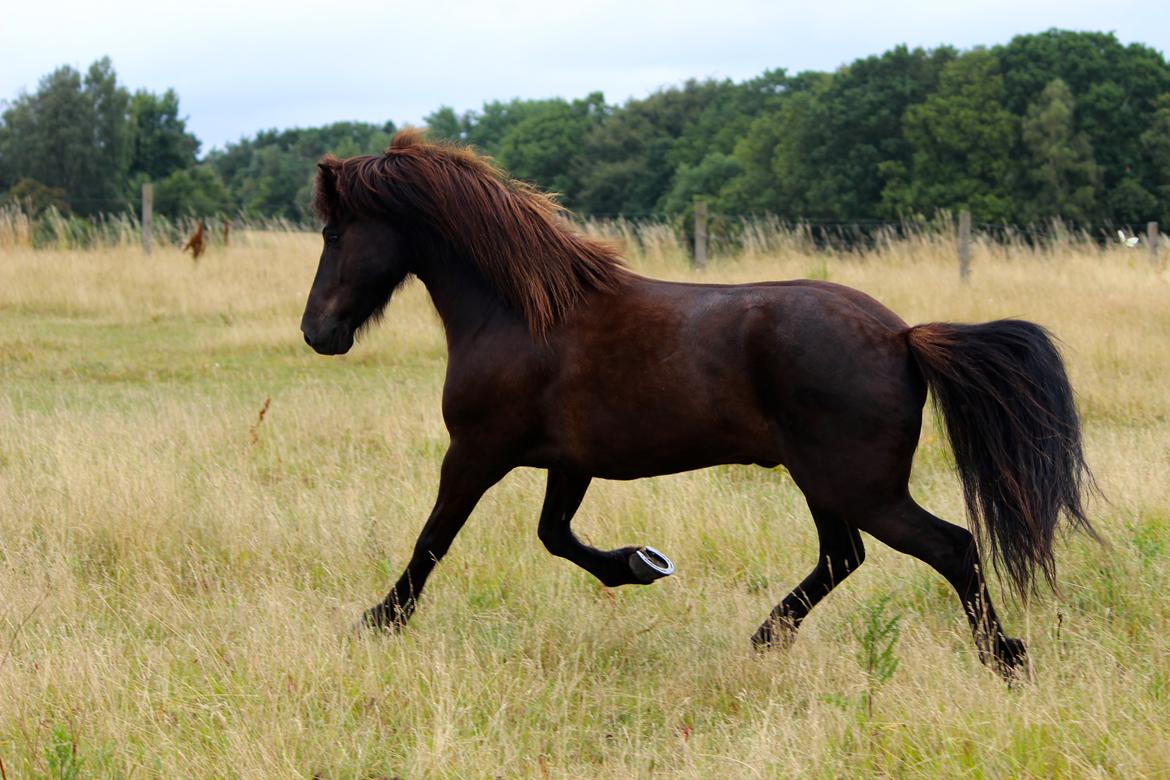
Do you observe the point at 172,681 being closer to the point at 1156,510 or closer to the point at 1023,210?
the point at 1156,510

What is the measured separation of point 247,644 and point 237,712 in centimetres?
52

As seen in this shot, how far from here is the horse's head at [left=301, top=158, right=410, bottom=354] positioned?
14.2ft

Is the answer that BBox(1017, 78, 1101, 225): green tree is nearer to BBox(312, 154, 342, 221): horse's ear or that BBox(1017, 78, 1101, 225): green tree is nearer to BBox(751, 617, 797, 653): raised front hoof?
BBox(751, 617, 797, 653): raised front hoof

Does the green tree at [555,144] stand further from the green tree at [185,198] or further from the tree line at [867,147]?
the green tree at [185,198]

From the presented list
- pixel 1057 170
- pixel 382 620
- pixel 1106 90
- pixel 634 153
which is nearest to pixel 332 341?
pixel 382 620

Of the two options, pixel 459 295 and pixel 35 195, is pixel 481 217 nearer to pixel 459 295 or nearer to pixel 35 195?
pixel 459 295

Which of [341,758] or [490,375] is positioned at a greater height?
[490,375]

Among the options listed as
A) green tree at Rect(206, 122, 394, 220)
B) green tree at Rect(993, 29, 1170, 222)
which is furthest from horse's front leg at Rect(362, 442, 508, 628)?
green tree at Rect(206, 122, 394, 220)

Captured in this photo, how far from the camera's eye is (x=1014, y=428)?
375cm

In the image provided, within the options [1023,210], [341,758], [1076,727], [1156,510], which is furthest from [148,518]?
[1023,210]

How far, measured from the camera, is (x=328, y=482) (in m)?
6.43

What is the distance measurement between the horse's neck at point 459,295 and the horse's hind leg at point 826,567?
1.39 metres

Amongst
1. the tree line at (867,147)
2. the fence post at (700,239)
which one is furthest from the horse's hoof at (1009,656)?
the tree line at (867,147)

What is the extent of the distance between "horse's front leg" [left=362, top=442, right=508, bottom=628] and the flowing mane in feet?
1.80
